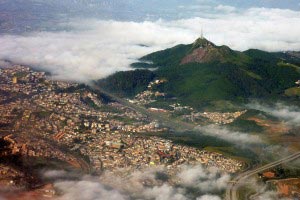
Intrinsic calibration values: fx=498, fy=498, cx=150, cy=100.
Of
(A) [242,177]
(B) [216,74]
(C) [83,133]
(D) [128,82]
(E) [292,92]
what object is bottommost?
(A) [242,177]

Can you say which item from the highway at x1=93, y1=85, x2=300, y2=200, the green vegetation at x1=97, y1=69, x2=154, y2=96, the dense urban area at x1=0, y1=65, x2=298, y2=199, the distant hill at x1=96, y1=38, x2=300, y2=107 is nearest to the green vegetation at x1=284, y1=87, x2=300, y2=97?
the distant hill at x1=96, y1=38, x2=300, y2=107

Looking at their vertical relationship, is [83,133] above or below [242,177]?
above

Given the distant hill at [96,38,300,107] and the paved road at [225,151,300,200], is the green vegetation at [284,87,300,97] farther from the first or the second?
the paved road at [225,151,300,200]

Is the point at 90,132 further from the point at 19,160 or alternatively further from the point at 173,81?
the point at 173,81

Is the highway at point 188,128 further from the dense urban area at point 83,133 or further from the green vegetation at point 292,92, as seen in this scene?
the green vegetation at point 292,92

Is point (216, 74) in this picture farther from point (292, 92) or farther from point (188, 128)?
point (188, 128)

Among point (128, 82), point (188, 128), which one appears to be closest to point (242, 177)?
point (188, 128)

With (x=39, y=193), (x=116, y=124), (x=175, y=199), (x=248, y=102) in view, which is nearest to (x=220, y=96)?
(x=248, y=102)
